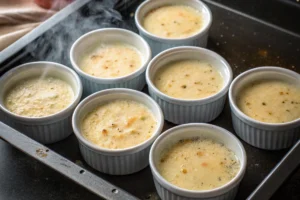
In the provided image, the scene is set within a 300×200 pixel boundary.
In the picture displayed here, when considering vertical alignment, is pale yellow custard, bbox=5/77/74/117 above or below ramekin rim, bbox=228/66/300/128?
below

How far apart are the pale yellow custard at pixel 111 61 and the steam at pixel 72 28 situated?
0.31 feet

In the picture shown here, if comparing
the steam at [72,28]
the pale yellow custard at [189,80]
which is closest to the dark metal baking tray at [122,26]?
the steam at [72,28]

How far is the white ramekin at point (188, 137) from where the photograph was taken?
1433 millimetres

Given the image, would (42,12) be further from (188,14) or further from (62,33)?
(188,14)

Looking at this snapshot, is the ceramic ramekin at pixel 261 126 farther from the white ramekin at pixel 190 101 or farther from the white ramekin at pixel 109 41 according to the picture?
the white ramekin at pixel 109 41

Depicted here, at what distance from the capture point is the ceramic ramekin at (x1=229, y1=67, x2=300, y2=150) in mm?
1638

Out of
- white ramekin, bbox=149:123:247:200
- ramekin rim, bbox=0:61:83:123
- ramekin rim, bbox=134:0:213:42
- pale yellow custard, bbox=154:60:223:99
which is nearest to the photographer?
white ramekin, bbox=149:123:247:200

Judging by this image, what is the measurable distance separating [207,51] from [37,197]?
0.74 m

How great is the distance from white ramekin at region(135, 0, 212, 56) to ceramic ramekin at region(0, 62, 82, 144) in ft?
1.07

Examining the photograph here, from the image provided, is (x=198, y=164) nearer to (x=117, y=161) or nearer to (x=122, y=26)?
(x=117, y=161)

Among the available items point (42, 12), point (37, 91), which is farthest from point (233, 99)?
point (42, 12)

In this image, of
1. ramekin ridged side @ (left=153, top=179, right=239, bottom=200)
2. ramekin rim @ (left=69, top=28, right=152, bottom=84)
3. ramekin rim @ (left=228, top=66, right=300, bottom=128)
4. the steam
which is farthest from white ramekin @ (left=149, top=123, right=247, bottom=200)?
the steam

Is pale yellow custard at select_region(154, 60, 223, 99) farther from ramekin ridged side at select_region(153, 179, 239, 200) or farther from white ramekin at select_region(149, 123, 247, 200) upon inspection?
ramekin ridged side at select_region(153, 179, 239, 200)

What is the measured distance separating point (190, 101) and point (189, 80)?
0.14m
